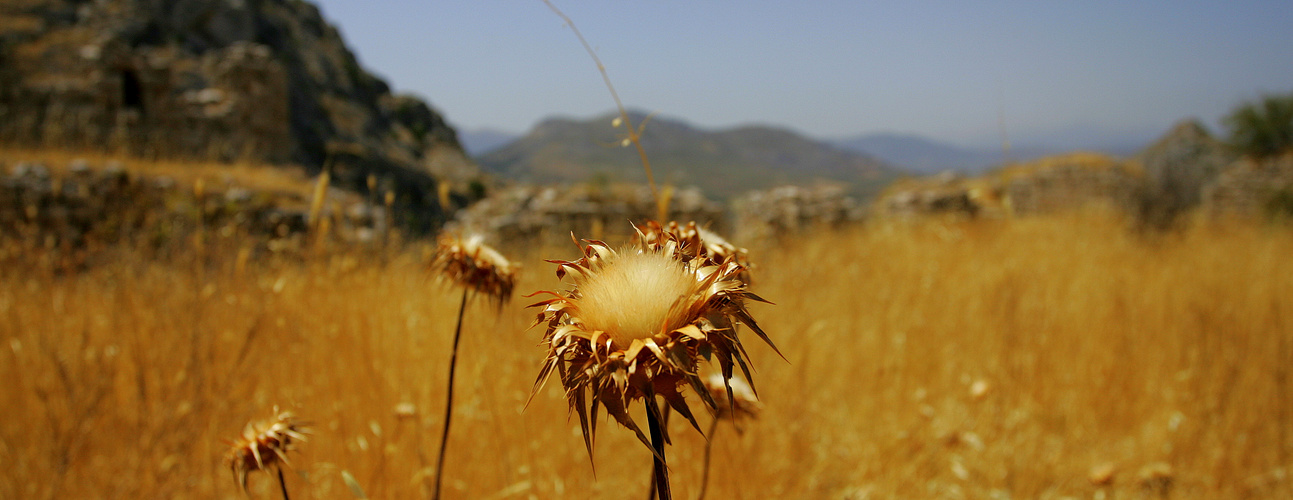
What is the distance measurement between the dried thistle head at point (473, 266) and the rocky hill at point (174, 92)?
352cm

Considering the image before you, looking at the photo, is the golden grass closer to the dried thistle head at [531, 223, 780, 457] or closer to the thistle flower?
the thistle flower

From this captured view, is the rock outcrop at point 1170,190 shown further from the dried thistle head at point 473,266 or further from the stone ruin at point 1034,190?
the dried thistle head at point 473,266

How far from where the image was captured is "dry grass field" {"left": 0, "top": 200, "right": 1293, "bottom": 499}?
1712mm

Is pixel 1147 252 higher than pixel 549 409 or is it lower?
lower

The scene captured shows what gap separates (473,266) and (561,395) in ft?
2.34

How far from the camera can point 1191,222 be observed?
367 inches

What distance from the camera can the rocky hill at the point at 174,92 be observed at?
11414 mm

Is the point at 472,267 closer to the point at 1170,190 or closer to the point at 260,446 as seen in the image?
the point at 260,446

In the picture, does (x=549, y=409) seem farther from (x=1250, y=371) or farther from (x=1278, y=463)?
(x=1250, y=371)

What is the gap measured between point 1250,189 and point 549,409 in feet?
62.0

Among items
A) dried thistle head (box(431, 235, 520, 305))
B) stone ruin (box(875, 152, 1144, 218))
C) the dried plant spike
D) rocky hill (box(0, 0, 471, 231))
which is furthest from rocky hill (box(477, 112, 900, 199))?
dried thistle head (box(431, 235, 520, 305))

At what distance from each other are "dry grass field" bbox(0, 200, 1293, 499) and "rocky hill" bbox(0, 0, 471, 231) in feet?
6.50

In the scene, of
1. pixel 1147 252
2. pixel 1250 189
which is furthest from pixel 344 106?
pixel 1250 189

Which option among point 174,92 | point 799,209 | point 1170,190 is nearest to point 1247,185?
point 1170,190
